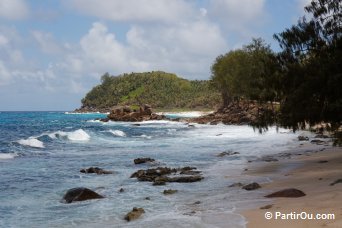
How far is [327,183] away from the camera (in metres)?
16.4

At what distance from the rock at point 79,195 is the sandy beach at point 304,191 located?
Answer: 6697 millimetres

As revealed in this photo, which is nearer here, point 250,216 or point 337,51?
point 250,216

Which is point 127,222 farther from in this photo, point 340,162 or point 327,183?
point 340,162

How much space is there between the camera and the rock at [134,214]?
1352 centimetres

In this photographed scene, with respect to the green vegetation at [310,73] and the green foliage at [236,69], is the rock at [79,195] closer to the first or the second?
the green vegetation at [310,73]

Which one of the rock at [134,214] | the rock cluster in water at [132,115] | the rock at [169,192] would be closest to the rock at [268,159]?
the rock at [169,192]

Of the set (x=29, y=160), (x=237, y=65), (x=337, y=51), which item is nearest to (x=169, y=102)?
(x=237, y=65)

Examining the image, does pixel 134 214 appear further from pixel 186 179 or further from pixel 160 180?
pixel 186 179

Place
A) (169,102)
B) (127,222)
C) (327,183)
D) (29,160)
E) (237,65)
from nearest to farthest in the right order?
(127,222) < (327,183) < (29,160) < (237,65) < (169,102)

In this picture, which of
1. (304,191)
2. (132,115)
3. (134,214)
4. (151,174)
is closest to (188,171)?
(151,174)

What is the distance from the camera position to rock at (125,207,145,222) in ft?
44.4

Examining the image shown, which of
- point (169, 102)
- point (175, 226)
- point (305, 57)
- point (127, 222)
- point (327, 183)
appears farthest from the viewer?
point (169, 102)

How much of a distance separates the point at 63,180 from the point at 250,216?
11875 mm

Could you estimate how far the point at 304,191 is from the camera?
50.4 ft
